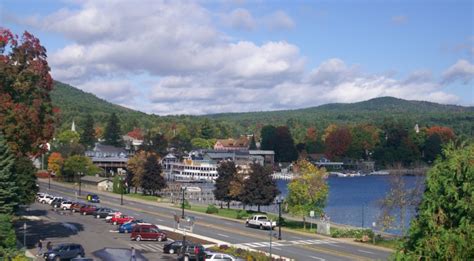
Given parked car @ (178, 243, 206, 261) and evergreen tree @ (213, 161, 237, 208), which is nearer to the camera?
parked car @ (178, 243, 206, 261)

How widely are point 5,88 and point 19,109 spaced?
2175mm

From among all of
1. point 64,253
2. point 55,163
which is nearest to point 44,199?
point 64,253

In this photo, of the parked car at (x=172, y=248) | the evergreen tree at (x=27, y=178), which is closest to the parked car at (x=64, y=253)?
the parked car at (x=172, y=248)

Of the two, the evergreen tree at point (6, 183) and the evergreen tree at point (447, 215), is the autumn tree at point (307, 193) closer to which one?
the evergreen tree at point (6, 183)

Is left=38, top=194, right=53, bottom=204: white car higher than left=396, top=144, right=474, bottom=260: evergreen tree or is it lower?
lower

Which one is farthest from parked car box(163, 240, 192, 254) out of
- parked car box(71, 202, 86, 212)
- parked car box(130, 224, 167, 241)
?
parked car box(71, 202, 86, 212)

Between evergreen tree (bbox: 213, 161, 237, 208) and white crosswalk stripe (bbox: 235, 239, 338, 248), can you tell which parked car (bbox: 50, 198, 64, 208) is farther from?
white crosswalk stripe (bbox: 235, 239, 338, 248)

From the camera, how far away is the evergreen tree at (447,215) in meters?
16.4

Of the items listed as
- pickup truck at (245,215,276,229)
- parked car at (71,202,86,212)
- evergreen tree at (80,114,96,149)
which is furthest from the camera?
evergreen tree at (80,114,96,149)

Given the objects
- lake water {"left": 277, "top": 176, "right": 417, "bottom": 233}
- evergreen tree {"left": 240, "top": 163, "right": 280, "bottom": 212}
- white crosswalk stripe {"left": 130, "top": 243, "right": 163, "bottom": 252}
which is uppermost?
evergreen tree {"left": 240, "top": 163, "right": 280, "bottom": 212}

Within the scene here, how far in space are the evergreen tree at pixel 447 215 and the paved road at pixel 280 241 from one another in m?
20.7

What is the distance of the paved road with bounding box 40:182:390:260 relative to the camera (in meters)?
39.4

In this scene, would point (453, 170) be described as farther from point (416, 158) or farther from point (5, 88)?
point (416, 158)

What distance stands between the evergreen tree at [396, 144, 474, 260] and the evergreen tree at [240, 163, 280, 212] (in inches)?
1863
